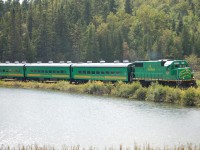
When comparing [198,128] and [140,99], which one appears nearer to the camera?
[198,128]

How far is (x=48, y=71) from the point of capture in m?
71.2

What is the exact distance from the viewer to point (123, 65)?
5612 cm

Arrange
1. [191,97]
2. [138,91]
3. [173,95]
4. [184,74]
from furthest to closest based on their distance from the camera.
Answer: [138,91], [184,74], [173,95], [191,97]

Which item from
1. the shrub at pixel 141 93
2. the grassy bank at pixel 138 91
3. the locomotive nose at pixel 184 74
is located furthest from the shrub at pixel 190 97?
the shrub at pixel 141 93

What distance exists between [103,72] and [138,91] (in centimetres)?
1170

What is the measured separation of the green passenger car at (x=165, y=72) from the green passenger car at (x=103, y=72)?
201 cm

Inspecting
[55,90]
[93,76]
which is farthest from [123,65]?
[55,90]

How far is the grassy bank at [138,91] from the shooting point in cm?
4253

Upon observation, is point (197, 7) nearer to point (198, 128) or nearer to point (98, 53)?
point (98, 53)

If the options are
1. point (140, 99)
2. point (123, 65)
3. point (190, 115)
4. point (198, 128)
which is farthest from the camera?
point (123, 65)

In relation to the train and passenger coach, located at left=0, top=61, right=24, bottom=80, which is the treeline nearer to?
passenger coach, located at left=0, top=61, right=24, bottom=80

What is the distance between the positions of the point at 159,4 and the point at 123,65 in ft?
474

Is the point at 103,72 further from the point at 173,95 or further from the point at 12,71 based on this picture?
the point at 12,71

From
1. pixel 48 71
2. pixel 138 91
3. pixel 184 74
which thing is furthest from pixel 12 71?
pixel 184 74
